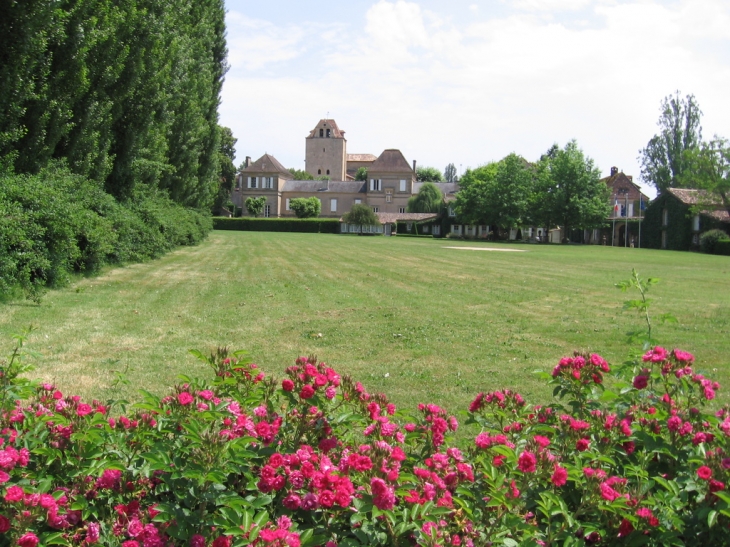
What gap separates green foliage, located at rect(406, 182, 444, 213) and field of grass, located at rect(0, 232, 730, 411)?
232ft

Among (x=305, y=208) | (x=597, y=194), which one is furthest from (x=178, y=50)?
(x=305, y=208)

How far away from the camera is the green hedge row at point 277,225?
74312 mm

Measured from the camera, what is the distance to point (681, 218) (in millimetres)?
59906

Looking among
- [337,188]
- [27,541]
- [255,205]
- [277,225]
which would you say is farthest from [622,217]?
[27,541]

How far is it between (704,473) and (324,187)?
98.3 m

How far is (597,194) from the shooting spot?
2477 inches

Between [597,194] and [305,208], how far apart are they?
3910 centimetres

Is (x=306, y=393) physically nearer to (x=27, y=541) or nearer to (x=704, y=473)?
(x=27, y=541)

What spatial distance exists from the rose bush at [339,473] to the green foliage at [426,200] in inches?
3267

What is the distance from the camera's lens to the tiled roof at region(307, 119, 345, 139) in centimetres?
11781

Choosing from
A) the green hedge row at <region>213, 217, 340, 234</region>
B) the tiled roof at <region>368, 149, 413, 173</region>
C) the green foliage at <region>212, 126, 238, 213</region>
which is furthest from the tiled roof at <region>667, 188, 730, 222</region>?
the green foliage at <region>212, 126, 238, 213</region>

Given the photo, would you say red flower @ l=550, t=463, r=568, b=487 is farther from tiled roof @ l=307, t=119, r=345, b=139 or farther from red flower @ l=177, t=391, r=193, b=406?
tiled roof @ l=307, t=119, r=345, b=139

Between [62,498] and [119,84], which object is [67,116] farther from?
[62,498]

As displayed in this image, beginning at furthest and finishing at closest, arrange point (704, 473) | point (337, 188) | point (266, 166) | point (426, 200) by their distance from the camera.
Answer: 1. point (337, 188)
2. point (266, 166)
3. point (426, 200)
4. point (704, 473)
